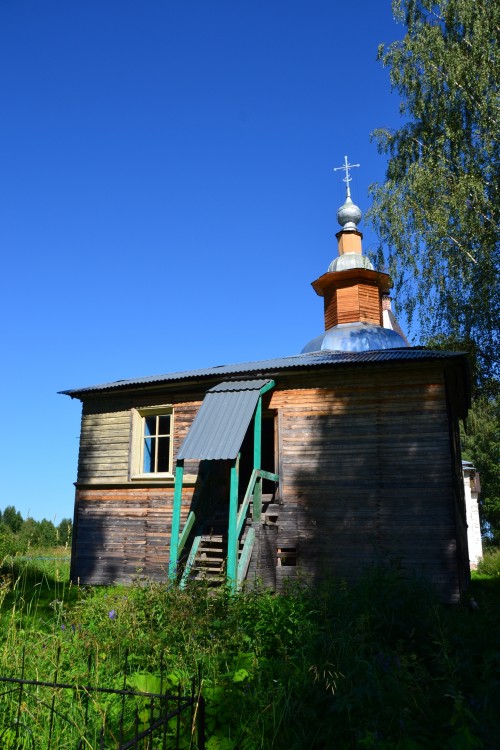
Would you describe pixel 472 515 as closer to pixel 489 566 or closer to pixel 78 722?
pixel 489 566

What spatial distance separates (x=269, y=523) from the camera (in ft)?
36.0

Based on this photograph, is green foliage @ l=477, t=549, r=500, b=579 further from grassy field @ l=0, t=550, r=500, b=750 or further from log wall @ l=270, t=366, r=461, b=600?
grassy field @ l=0, t=550, r=500, b=750

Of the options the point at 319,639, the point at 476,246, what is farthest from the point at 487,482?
the point at 319,639

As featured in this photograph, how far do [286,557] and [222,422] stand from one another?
2750mm

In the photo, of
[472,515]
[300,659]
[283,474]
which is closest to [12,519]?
[472,515]

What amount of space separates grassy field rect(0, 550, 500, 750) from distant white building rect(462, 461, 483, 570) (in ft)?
57.5

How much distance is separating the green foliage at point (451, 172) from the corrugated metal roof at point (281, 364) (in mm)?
2347

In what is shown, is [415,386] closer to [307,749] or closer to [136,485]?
[136,485]

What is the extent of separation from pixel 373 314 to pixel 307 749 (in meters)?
15.7

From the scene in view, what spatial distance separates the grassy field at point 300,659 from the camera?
4.01m

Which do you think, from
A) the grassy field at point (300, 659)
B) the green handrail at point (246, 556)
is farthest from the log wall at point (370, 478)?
the grassy field at point (300, 659)

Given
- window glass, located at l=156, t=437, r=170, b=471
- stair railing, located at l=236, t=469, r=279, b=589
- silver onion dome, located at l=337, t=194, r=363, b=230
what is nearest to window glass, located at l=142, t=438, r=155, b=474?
window glass, located at l=156, t=437, r=170, b=471

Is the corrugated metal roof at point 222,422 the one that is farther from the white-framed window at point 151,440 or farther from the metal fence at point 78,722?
the metal fence at point 78,722

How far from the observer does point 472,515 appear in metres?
24.8
